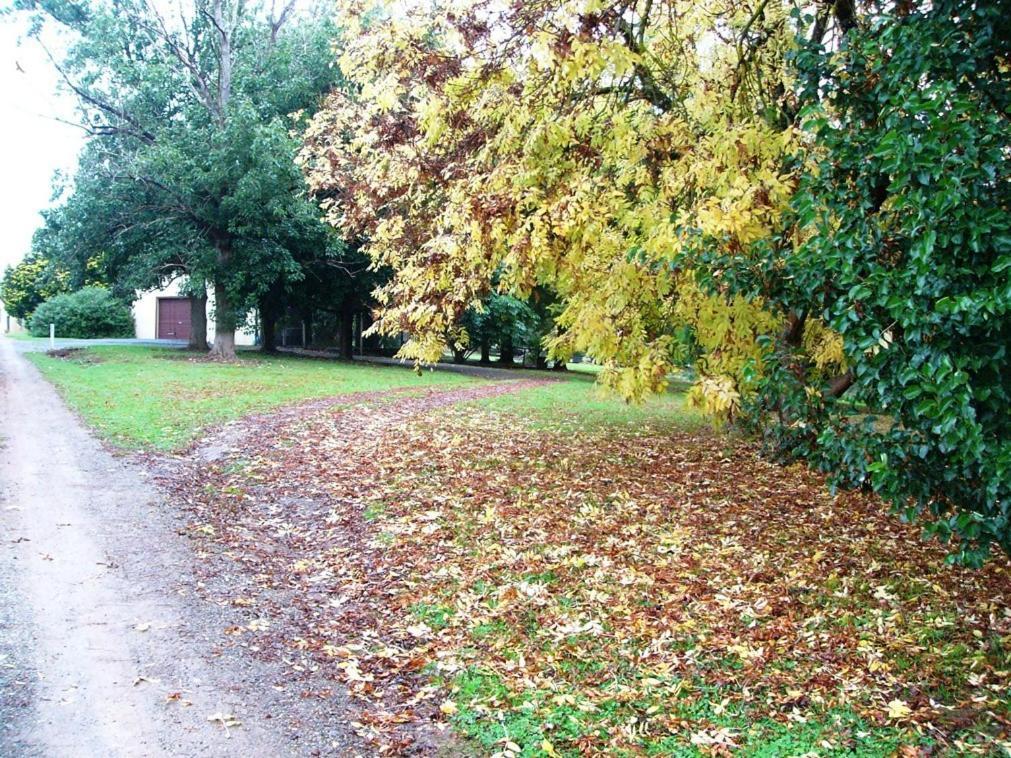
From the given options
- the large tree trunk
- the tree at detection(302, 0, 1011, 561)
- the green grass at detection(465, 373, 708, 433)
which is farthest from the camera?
the large tree trunk

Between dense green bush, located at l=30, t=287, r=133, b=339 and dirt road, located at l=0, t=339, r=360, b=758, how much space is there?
30.4 meters

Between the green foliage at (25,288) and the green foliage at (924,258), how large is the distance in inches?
1670

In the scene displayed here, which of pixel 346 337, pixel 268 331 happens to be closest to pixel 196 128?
pixel 346 337

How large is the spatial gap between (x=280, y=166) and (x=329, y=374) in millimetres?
5595

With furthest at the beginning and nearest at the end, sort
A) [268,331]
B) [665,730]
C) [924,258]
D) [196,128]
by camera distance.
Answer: [268,331] < [196,128] < [665,730] < [924,258]

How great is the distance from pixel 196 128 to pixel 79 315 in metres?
17.0

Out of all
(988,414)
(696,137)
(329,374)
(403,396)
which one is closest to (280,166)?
(329,374)

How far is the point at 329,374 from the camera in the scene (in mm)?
21156

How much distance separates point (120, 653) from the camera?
4176 millimetres

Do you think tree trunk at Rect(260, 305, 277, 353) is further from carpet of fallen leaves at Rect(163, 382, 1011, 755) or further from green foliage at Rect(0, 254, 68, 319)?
carpet of fallen leaves at Rect(163, 382, 1011, 755)

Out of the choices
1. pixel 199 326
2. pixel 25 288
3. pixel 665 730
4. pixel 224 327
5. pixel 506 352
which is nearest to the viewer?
pixel 665 730

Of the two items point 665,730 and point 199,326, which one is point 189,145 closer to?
point 199,326

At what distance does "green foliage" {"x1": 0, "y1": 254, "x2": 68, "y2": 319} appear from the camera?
3922 cm

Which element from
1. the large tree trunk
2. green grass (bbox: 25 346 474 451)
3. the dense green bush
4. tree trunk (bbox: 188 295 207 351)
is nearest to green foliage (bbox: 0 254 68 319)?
the dense green bush
